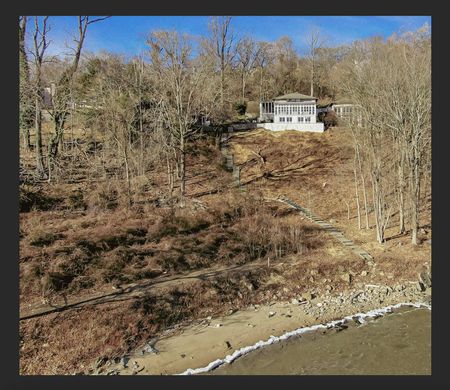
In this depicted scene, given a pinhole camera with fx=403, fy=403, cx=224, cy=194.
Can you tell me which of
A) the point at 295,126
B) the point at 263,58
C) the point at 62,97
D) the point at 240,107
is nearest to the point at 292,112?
the point at 295,126

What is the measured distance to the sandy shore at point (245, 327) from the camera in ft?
36.0

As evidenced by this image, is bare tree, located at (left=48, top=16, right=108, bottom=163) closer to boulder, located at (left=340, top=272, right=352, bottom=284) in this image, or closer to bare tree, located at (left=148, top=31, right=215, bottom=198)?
bare tree, located at (left=148, top=31, right=215, bottom=198)

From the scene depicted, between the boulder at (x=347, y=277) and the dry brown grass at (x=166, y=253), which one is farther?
the boulder at (x=347, y=277)

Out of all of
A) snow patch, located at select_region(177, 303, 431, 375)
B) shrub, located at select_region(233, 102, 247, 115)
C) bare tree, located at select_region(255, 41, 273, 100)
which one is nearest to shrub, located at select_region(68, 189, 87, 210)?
snow patch, located at select_region(177, 303, 431, 375)

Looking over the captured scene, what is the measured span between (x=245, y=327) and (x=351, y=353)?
324cm

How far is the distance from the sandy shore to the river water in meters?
0.62

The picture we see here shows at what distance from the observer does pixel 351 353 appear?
11.6m

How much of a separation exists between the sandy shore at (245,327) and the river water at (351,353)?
622 mm

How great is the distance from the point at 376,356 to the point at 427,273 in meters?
6.19

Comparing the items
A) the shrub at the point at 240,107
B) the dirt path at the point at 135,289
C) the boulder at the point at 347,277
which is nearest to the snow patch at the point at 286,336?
the boulder at the point at 347,277

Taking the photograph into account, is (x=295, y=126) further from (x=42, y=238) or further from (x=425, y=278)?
(x=42, y=238)

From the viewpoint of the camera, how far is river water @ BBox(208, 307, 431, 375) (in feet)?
35.7

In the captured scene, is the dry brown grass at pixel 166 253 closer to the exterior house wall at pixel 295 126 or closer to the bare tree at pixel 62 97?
the bare tree at pixel 62 97

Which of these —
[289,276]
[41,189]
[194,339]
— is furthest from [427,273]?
[41,189]
